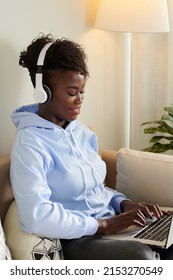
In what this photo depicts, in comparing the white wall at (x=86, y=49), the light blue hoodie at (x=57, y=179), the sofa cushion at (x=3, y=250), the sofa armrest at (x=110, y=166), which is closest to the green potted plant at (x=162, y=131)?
the white wall at (x=86, y=49)

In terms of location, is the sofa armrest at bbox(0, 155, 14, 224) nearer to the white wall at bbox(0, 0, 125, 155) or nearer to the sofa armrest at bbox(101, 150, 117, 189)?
the white wall at bbox(0, 0, 125, 155)

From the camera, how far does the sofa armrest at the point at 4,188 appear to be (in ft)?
5.41

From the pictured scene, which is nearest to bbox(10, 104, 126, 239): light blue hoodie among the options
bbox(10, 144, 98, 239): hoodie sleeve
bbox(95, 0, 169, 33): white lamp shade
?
bbox(10, 144, 98, 239): hoodie sleeve

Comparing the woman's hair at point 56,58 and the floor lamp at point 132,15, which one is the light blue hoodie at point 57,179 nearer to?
the woman's hair at point 56,58

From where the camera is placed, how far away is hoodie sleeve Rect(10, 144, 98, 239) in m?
1.47

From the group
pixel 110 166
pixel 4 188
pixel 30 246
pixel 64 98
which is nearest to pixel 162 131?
pixel 110 166

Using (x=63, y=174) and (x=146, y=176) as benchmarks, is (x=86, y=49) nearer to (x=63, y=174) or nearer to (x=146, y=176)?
(x=146, y=176)

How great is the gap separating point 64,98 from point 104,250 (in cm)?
51

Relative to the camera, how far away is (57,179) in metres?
1.61

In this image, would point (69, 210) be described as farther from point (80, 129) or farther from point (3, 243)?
point (80, 129)

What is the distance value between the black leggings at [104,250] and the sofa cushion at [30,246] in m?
0.04
